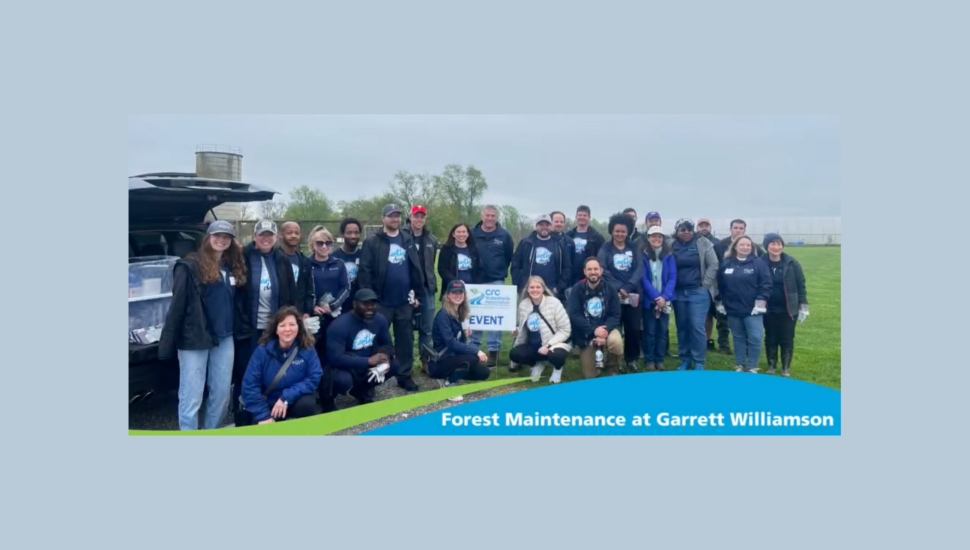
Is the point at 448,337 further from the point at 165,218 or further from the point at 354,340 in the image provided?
the point at 165,218

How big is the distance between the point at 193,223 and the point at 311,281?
154 cm

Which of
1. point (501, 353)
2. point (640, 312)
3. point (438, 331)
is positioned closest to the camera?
point (438, 331)

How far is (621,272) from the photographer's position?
6.10 metres

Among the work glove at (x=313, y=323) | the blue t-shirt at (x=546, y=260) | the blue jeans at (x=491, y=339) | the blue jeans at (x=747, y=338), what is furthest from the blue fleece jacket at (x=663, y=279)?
the work glove at (x=313, y=323)

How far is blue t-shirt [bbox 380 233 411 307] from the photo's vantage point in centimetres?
573

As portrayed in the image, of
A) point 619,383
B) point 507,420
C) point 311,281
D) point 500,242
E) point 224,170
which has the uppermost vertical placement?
point 224,170

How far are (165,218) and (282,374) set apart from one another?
7.23 feet

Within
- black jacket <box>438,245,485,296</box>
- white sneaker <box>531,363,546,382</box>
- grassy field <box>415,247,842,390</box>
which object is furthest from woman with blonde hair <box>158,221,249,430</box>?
white sneaker <box>531,363,546,382</box>

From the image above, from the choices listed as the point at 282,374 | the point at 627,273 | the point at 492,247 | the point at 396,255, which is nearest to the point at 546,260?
the point at 492,247

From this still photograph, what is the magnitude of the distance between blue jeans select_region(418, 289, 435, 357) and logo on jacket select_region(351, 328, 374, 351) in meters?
0.77

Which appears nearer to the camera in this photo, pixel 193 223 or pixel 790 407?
pixel 790 407

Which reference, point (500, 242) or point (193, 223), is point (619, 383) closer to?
point (500, 242)

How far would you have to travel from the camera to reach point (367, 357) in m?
5.45

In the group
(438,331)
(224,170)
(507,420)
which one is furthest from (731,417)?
(224,170)
